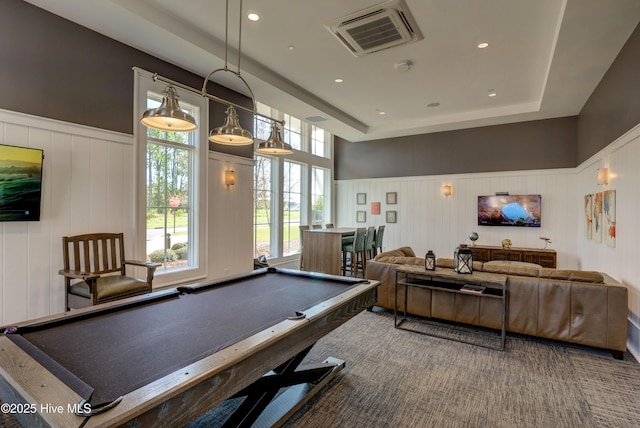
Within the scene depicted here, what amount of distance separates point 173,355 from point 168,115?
1.53 metres

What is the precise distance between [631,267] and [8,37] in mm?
6534

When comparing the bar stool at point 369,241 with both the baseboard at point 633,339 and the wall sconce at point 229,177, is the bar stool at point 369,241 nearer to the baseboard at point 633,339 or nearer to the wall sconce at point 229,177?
the wall sconce at point 229,177

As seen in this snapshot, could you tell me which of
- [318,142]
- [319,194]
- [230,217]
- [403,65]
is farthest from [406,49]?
[319,194]

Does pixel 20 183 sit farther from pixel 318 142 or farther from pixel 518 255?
pixel 518 255

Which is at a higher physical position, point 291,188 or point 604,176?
point 291,188

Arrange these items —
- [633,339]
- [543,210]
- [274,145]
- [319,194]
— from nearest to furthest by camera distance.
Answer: [274,145], [633,339], [543,210], [319,194]

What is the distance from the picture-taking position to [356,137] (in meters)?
8.20

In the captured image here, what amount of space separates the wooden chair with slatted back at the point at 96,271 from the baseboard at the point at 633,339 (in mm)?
5002

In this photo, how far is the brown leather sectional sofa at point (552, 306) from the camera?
3121 millimetres

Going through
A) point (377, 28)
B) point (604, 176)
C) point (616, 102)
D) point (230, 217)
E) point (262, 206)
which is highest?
point (377, 28)

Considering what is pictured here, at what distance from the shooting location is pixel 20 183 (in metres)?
3.01

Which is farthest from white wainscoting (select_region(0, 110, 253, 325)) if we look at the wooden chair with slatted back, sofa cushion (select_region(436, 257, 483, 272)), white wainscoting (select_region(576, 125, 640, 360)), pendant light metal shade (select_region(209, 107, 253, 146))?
white wainscoting (select_region(576, 125, 640, 360))

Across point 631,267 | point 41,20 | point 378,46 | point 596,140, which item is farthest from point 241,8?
point 596,140

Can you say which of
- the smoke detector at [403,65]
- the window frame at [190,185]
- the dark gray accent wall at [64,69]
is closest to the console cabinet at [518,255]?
→ the smoke detector at [403,65]
